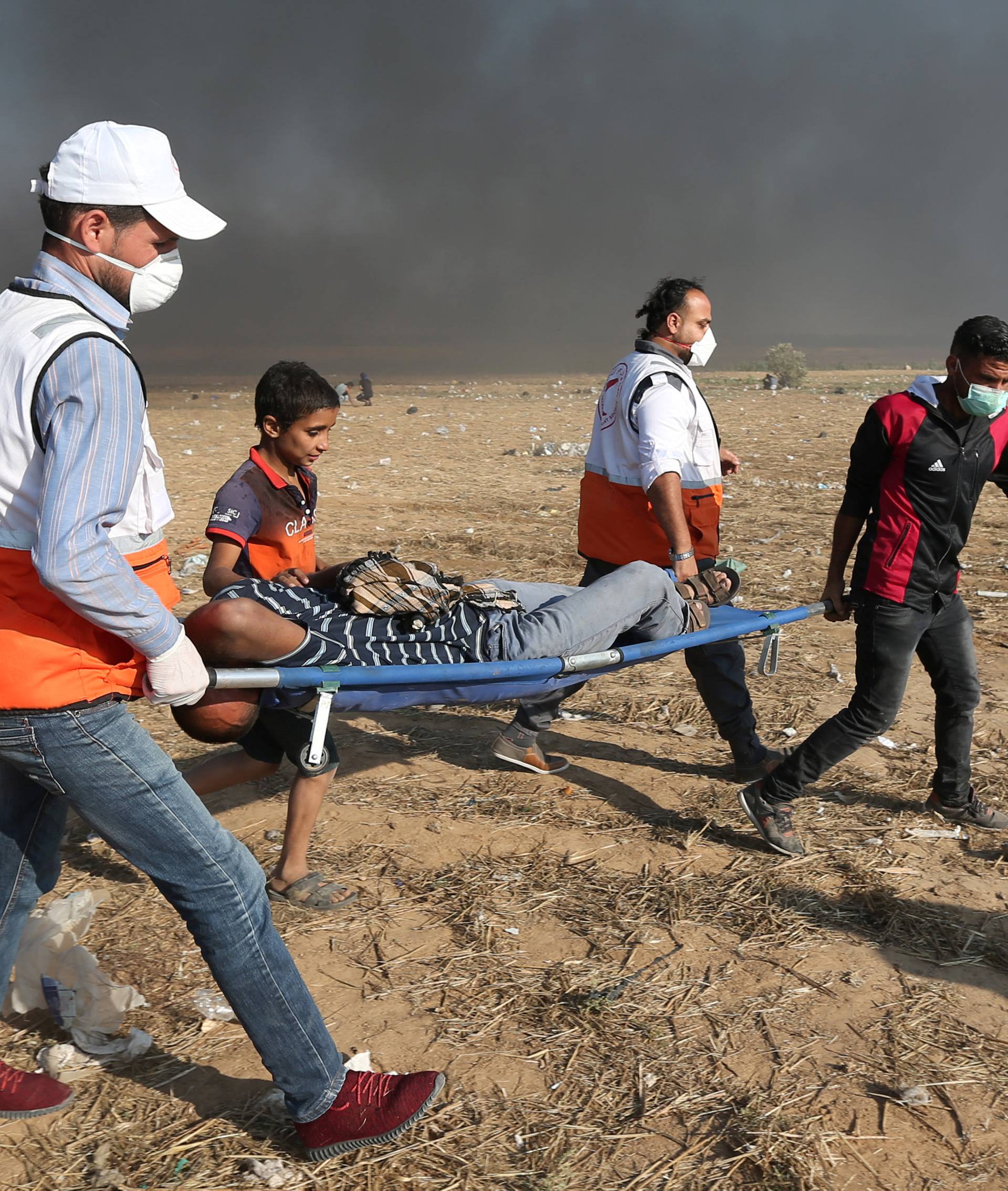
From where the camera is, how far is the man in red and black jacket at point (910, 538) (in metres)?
3.54

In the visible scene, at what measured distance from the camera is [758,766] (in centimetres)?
445

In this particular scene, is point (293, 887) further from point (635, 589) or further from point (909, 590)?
point (909, 590)

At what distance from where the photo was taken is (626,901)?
355 cm

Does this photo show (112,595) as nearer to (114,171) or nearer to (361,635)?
(114,171)

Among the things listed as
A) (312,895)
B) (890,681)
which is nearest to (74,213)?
(312,895)

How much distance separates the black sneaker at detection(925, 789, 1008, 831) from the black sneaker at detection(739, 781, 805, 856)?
2.30ft

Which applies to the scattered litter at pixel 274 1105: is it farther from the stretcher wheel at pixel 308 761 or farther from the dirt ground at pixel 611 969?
the stretcher wheel at pixel 308 761

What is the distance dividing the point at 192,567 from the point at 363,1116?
234 inches

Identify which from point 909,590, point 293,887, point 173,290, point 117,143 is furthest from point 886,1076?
point 117,143

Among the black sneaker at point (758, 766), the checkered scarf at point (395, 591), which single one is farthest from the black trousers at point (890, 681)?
the checkered scarf at point (395, 591)

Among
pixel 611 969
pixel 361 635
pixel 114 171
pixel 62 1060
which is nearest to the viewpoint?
pixel 114 171

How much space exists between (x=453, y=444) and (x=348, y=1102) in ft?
45.9

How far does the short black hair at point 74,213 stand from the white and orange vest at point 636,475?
2436 millimetres

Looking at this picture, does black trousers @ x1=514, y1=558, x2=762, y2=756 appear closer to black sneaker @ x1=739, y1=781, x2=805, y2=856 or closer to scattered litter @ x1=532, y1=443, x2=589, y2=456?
black sneaker @ x1=739, y1=781, x2=805, y2=856
